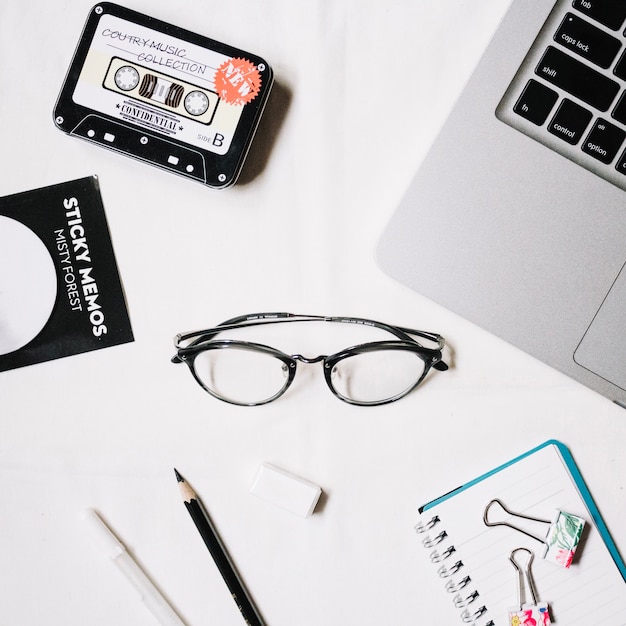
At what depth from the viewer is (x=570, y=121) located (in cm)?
56

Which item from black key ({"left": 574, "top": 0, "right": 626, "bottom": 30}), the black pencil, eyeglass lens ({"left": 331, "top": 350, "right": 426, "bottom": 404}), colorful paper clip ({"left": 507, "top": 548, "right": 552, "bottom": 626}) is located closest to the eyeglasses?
eyeglass lens ({"left": 331, "top": 350, "right": 426, "bottom": 404})

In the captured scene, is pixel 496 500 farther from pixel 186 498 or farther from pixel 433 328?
pixel 186 498

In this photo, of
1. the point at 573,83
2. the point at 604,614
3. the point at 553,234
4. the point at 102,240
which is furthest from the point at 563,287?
the point at 102,240

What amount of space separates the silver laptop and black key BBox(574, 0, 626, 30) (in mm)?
17

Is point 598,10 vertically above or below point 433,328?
above

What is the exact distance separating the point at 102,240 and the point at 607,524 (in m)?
0.59

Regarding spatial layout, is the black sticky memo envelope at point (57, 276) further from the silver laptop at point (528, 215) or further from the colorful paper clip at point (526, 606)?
the colorful paper clip at point (526, 606)

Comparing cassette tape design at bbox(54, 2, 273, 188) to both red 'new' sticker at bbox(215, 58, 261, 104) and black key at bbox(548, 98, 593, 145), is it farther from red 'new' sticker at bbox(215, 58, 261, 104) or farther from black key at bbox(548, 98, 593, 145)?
black key at bbox(548, 98, 593, 145)

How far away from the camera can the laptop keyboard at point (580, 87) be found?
0.55 m

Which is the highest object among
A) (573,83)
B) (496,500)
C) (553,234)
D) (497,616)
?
(573,83)

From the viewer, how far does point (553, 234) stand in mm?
590

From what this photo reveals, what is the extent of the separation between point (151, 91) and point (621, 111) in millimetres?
438

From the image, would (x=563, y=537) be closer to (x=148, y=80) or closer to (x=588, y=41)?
(x=588, y=41)

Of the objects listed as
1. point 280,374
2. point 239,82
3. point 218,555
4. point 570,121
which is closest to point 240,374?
point 280,374
